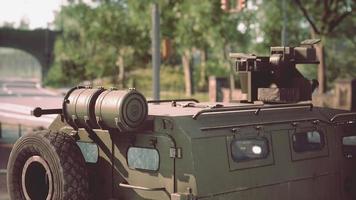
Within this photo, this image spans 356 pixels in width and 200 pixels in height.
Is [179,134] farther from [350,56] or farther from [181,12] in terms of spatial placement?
[350,56]

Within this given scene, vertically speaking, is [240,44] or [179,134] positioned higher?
[240,44]

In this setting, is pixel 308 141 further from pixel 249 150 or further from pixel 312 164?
pixel 249 150

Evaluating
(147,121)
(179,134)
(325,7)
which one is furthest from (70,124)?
(325,7)

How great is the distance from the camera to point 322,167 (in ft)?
22.3

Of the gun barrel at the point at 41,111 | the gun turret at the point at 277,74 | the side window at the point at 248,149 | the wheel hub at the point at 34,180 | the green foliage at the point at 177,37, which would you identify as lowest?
the wheel hub at the point at 34,180

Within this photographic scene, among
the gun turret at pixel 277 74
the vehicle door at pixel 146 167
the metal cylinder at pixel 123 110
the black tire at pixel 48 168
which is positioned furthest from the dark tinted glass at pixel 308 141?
the black tire at pixel 48 168

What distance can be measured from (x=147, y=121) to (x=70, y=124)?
103 cm

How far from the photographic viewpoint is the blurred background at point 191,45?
2970 cm

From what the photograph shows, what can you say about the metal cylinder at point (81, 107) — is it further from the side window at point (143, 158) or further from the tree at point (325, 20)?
the tree at point (325, 20)

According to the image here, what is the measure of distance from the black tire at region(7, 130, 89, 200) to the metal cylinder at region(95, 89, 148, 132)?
0.48 meters

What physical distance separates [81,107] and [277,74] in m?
2.64

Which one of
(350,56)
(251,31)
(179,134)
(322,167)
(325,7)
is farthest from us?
(350,56)

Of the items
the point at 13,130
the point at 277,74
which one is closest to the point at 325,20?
the point at 13,130

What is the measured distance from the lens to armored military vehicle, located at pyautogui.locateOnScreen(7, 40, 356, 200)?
5645mm
